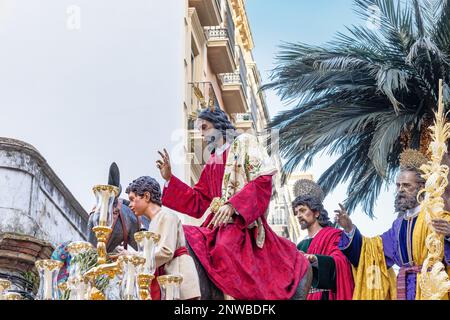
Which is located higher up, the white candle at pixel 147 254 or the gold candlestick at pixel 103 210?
the gold candlestick at pixel 103 210

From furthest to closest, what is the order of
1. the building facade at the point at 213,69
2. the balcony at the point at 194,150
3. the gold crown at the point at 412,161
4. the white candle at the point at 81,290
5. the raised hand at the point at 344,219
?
the building facade at the point at 213,69
the balcony at the point at 194,150
the gold crown at the point at 412,161
the raised hand at the point at 344,219
the white candle at the point at 81,290

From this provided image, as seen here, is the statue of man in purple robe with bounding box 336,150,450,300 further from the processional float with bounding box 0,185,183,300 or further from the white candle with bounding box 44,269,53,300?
the white candle with bounding box 44,269,53,300

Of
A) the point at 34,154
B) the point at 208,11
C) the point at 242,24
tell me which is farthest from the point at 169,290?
the point at 242,24

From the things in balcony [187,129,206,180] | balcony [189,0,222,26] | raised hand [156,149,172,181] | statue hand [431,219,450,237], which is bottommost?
statue hand [431,219,450,237]

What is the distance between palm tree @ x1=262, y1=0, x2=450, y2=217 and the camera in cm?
1413

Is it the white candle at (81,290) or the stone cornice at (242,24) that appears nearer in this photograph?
the white candle at (81,290)

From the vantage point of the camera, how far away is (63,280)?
32.0 ft

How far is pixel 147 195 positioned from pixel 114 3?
16.9 metres

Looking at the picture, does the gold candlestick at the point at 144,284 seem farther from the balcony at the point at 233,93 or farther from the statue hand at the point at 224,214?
the balcony at the point at 233,93

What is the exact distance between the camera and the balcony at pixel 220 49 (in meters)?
31.2

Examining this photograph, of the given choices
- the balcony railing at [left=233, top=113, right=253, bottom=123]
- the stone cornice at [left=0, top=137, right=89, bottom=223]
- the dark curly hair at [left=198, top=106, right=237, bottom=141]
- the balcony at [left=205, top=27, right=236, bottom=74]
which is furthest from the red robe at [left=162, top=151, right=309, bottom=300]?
the balcony railing at [left=233, top=113, right=253, bottom=123]

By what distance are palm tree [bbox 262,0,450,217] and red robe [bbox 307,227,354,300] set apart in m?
2.42

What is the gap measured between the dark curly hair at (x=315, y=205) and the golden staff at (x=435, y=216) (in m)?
1.21

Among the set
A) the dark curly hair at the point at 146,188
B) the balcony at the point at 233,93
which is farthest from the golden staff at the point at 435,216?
the balcony at the point at 233,93
